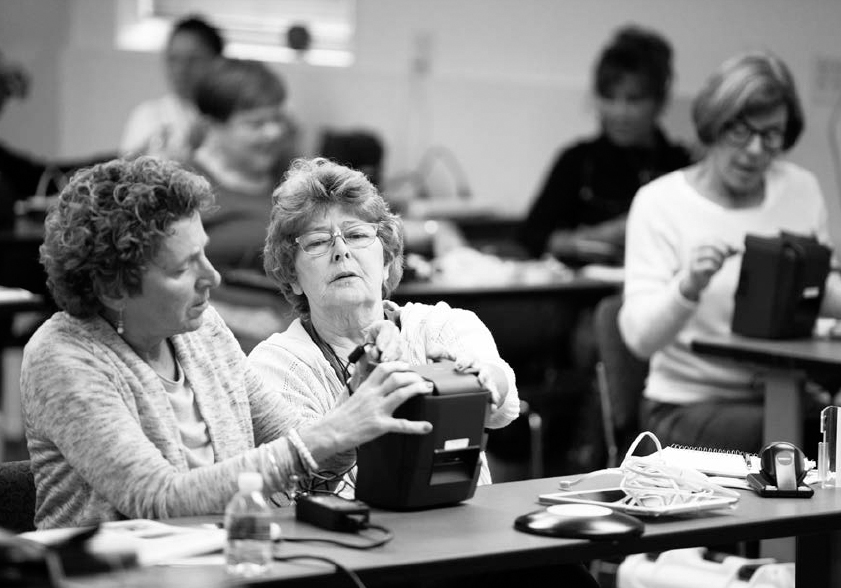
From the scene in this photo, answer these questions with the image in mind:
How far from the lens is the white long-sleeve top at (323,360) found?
8.11ft

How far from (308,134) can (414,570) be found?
5210 mm

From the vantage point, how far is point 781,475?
2.28 m

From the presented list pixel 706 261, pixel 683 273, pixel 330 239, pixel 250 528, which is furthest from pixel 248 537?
pixel 683 273

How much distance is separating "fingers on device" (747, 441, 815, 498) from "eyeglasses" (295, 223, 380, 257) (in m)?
0.78

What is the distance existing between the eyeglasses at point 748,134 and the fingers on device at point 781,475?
1648 mm

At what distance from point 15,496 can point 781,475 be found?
47.7 inches

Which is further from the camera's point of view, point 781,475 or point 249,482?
point 781,475

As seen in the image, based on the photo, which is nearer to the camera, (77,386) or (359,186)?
(77,386)

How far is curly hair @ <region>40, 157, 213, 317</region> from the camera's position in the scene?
7.07 ft

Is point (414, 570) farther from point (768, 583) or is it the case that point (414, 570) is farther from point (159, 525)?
point (768, 583)

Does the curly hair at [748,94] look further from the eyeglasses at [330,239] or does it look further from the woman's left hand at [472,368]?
the woman's left hand at [472,368]

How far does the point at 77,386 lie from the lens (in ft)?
6.75

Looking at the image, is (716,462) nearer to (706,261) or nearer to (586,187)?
(706,261)

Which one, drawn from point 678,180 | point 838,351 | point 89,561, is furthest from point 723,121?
point 89,561
